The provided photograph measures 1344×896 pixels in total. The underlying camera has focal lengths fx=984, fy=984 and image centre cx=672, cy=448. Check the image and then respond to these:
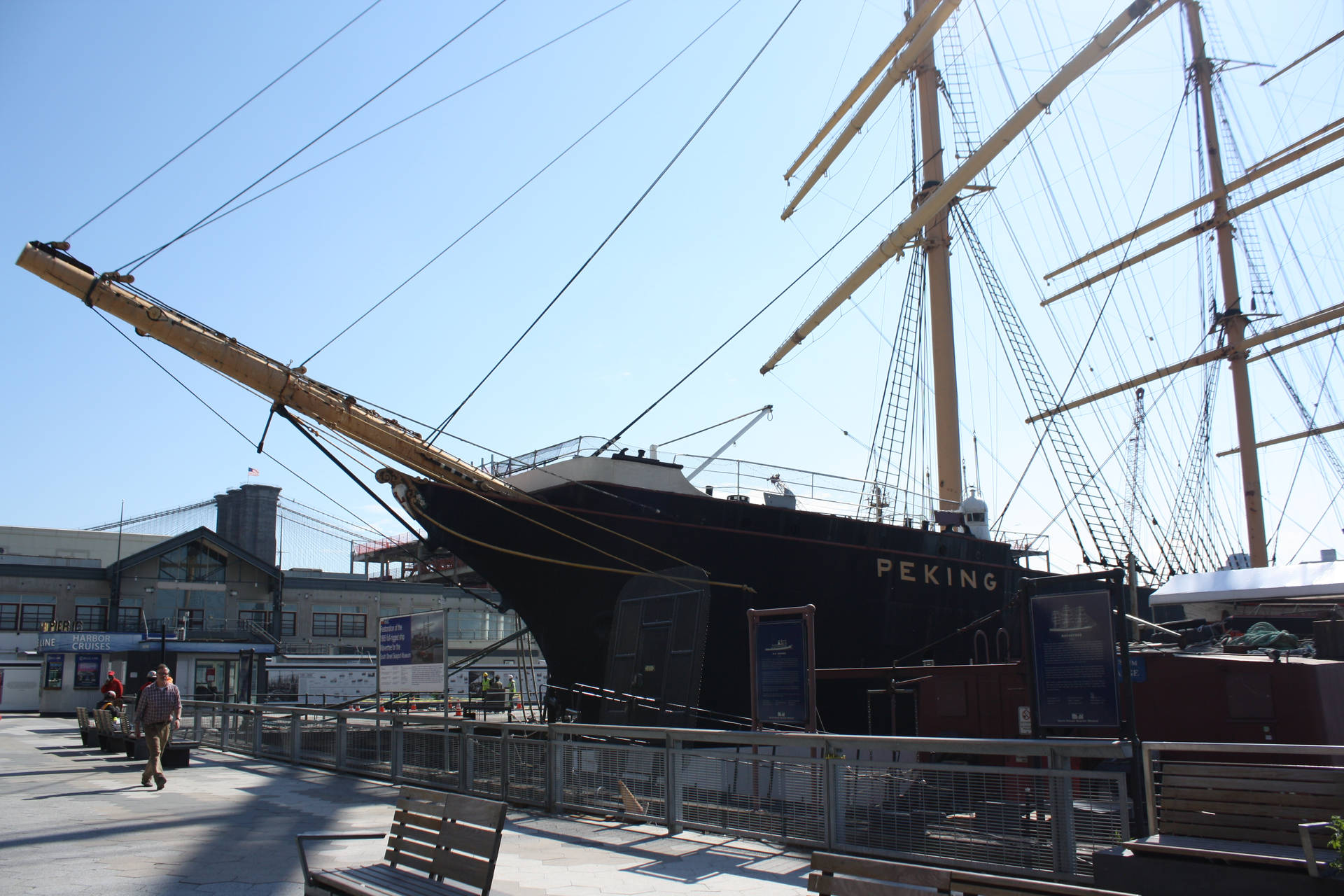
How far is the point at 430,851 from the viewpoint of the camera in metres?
5.04

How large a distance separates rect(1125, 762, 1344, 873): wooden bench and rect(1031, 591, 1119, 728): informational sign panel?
1.51 metres

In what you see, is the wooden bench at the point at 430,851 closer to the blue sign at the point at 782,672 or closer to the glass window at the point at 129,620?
the blue sign at the point at 782,672

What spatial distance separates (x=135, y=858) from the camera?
7000 mm

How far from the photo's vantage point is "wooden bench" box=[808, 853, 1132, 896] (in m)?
3.44

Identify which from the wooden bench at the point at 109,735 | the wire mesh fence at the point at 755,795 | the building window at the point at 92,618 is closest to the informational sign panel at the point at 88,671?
the building window at the point at 92,618

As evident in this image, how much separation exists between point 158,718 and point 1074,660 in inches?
412

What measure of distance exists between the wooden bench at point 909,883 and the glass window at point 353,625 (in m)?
43.6

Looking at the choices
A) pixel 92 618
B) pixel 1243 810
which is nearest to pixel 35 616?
pixel 92 618

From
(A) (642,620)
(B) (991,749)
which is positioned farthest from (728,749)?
(A) (642,620)

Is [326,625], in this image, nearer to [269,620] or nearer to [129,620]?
[269,620]

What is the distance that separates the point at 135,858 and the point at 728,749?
4.42 m

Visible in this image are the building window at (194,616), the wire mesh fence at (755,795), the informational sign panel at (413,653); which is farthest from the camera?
the building window at (194,616)

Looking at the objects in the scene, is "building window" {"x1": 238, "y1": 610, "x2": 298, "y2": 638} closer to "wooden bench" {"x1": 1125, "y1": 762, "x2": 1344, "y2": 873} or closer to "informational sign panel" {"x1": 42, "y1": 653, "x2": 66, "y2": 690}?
"informational sign panel" {"x1": 42, "y1": 653, "x2": 66, "y2": 690}

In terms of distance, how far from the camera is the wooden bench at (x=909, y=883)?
3.44 metres
